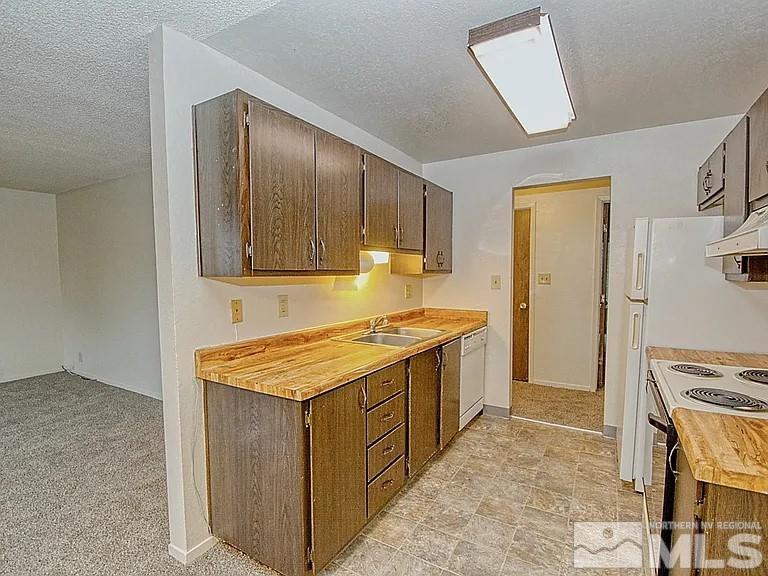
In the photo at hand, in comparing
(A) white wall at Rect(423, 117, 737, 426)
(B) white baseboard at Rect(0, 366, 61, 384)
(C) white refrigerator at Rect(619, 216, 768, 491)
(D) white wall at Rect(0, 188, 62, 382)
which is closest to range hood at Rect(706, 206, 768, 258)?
(C) white refrigerator at Rect(619, 216, 768, 491)

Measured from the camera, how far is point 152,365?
4.18 meters

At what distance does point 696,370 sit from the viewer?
1.89 meters

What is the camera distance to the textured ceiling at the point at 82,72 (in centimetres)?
157

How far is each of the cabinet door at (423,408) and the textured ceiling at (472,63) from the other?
160cm

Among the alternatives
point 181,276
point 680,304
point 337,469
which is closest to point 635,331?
point 680,304

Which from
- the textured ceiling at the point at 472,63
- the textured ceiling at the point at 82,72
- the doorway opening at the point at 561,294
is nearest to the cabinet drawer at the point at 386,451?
the textured ceiling at the point at 472,63

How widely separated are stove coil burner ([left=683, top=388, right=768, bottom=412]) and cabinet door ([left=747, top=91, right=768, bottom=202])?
2.76 ft

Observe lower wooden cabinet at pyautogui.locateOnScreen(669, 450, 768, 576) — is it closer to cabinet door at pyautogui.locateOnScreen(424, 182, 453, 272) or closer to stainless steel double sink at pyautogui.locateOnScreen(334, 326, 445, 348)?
stainless steel double sink at pyautogui.locateOnScreen(334, 326, 445, 348)

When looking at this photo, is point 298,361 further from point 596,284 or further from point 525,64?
point 596,284

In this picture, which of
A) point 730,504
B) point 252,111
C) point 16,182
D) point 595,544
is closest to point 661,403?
point 730,504

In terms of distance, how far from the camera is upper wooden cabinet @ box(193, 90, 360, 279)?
1.69m

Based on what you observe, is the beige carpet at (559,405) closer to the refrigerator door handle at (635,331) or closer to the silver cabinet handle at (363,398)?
the refrigerator door handle at (635,331)

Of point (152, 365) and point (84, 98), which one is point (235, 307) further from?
point (152, 365)

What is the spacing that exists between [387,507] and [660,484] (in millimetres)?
1364
